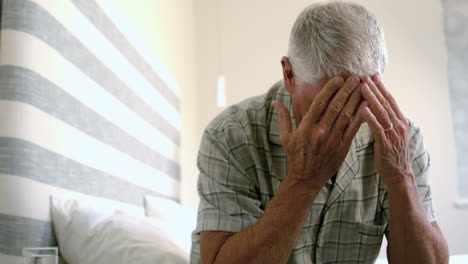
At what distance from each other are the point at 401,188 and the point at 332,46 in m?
0.36

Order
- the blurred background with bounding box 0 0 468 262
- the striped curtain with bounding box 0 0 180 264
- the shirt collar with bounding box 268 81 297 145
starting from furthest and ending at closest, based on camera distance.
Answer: the blurred background with bounding box 0 0 468 262 → the shirt collar with bounding box 268 81 297 145 → the striped curtain with bounding box 0 0 180 264

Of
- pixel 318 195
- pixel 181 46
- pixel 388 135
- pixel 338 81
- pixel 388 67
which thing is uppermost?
pixel 181 46

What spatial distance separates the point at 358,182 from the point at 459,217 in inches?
104

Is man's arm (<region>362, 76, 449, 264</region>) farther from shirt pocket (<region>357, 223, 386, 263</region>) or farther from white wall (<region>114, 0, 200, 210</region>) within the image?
white wall (<region>114, 0, 200, 210</region>)

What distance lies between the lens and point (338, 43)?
1.13m

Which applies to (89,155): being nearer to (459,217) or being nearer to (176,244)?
(176,244)

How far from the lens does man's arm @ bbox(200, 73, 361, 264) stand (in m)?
1.08

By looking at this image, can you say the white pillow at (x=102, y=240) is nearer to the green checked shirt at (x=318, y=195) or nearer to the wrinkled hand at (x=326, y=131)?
the green checked shirt at (x=318, y=195)

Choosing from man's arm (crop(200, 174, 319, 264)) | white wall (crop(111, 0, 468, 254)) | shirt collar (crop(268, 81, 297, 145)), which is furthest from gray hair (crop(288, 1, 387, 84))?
white wall (crop(111, 0, 468, 254))

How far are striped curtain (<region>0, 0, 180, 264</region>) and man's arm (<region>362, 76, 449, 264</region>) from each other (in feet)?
2.63

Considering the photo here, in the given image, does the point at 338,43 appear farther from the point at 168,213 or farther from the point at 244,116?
the point at 168,213

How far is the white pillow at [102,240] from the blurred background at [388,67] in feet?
5.17

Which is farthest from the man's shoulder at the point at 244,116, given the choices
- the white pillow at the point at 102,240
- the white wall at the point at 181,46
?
the white wall at the point at 181,46

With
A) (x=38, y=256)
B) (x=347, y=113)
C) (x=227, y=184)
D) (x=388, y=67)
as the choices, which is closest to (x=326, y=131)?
(x=347, y=113)
